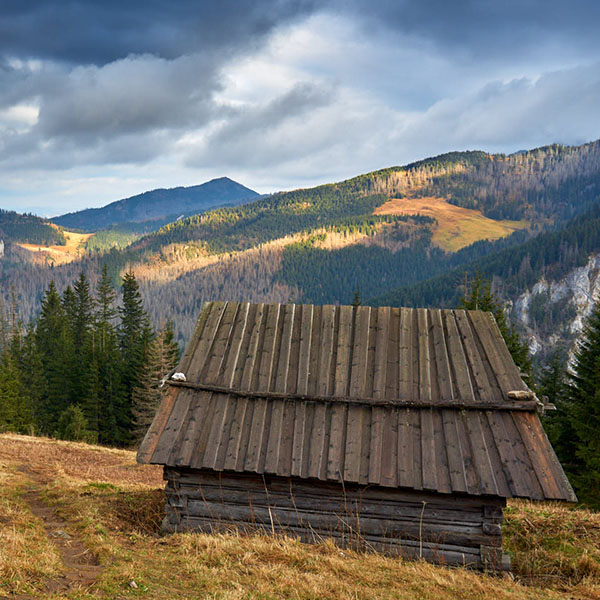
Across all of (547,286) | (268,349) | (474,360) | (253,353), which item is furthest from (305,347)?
(547,286)

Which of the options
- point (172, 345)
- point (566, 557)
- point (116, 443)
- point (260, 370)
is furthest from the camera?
point (172, 345)

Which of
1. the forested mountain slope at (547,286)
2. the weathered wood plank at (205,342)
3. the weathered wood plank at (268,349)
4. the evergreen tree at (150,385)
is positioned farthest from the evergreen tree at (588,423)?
the forested mountain slope at (547,286)

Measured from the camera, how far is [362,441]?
9.65 meters

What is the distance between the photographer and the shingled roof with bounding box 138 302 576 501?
9148 millimetres

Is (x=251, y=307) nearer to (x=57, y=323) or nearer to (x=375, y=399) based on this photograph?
(x=375, y=399)

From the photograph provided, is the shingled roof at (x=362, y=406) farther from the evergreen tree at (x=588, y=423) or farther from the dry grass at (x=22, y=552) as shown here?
the evergreen tree at (x=588, y=423)

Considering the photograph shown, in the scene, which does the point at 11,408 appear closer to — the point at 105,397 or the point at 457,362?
the point at 105,397

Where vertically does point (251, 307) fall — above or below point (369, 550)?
above

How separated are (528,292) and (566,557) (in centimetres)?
18688

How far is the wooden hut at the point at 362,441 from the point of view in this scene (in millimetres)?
9164

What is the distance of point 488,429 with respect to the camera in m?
9.56

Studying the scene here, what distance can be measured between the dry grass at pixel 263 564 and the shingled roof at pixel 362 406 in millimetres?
1452

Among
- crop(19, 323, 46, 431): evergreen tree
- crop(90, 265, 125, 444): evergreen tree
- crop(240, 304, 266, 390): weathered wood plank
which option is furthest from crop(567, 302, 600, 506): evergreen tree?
crop(19, 323, 46, 431): evergreen tree

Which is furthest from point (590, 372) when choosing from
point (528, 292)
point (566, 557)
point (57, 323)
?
point (528, 292)
